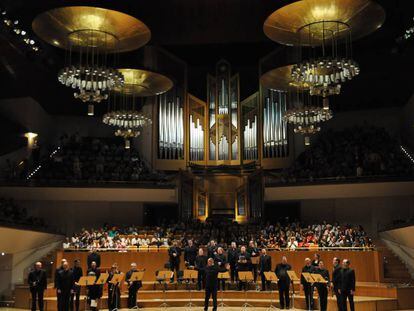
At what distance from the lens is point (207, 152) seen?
2453cm

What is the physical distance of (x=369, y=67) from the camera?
22.8 meters

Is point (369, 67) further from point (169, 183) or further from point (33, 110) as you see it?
point (33, 110)

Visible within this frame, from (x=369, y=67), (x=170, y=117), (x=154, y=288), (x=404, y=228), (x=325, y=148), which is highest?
(x=369, y=67)

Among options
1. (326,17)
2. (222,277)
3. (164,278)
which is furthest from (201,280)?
(326,17)

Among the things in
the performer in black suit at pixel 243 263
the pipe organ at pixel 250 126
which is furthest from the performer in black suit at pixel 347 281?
the pipe organ at pixel 250 126

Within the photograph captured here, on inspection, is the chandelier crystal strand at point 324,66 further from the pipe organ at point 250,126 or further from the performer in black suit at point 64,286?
the pipe organ at point 250,126

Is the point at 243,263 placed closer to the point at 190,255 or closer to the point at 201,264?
the point at 201,264

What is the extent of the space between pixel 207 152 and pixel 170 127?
6.41ft

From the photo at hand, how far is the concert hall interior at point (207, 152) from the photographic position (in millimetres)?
14852

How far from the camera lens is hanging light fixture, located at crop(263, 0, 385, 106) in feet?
44.5

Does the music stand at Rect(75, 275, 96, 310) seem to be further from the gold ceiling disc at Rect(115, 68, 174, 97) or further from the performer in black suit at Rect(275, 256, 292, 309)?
the gold ceiling disc at Rect(115, 68, 174, 97)

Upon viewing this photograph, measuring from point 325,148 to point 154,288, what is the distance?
1067cm

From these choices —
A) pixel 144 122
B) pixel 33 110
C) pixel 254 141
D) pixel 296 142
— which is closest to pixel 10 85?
pixel 33 110

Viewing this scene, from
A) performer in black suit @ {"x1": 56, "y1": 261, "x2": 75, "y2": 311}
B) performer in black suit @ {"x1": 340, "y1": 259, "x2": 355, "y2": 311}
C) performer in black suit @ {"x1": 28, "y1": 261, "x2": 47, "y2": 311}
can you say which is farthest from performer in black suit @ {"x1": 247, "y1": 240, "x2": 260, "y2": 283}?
performer in black suit @ {"x1": 28, "y1": 261, "x2": 47, "y2": 311}
